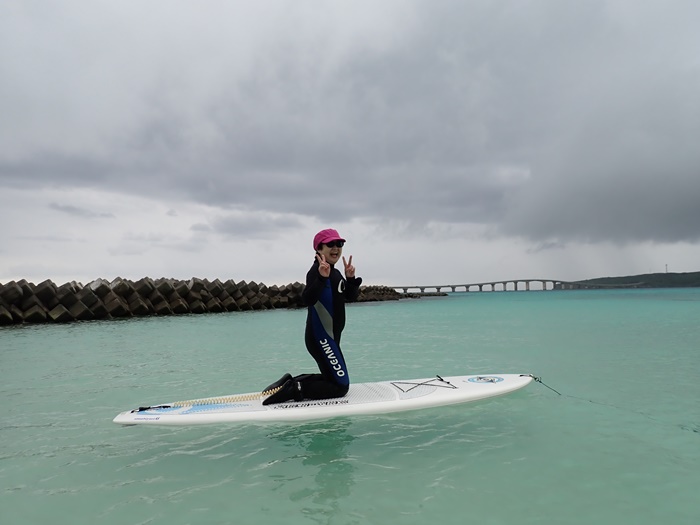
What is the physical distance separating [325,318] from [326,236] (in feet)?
3.21

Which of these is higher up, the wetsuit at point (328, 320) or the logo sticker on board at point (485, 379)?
the wetsuit at point (328, 320)

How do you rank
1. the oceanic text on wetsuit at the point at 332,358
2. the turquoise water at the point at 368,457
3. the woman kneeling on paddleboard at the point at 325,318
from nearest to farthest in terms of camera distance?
the turquoise water at the point at 368,457 → the woman kneeling on paddleboard at the point at 325,318 → the oceanic text on wetsuit at the point at 332,358

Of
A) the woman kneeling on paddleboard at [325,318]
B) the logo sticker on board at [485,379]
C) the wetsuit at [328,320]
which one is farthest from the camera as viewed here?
the logo sticker on board at [485,379]

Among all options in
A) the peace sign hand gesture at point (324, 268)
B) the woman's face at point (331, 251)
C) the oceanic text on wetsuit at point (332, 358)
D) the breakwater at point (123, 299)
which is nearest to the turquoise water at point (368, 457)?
the oceanic text on wetsuit at point (332, 358)

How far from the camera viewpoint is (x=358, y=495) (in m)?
3.98

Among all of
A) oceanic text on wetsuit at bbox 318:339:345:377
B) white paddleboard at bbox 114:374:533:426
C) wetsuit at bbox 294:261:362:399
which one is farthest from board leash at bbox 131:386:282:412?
oceanic text on wetsuit at bbox 318:339:345:377

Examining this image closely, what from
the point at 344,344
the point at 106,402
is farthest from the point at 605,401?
the point at 344,344

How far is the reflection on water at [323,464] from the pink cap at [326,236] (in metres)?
2.16

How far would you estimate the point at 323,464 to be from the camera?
4719 mm

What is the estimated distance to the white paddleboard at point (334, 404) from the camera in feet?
18.8

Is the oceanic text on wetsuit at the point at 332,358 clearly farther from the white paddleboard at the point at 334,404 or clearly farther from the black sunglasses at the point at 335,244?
the black sunglasses at the point at 335,244

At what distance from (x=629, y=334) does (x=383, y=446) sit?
600 inches

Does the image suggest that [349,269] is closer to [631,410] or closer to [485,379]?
[485,379]

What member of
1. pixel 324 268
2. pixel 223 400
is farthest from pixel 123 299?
pixel 324 268
